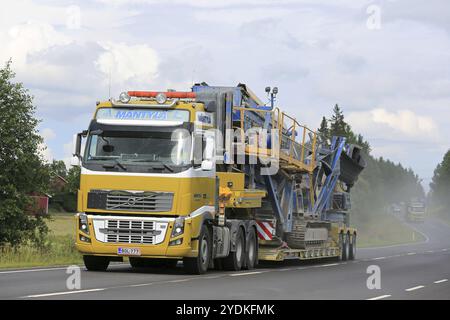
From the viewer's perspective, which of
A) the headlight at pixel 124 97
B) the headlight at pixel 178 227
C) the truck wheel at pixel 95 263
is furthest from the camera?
the truck wheel at pixel 95 263

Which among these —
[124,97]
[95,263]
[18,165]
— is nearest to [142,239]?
[95,263]

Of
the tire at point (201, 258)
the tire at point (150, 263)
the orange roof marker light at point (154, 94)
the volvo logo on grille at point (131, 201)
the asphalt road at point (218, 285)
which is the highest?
the orange roof marker light at point (154, 94)

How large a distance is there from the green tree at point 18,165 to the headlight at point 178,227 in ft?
43.6

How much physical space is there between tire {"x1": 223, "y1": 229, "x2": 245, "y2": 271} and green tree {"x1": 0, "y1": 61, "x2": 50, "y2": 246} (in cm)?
1082

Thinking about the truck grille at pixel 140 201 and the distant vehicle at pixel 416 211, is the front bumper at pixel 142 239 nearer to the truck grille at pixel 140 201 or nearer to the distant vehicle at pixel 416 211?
the truck grille at pixel 140 201

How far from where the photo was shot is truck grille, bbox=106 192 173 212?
19.3 meters

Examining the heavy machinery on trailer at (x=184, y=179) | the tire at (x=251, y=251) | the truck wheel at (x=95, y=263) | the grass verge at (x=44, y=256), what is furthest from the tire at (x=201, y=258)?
the grass verge at (x=44, y=256)

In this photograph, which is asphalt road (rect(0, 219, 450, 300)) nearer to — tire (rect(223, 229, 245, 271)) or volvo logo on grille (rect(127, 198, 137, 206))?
tire (rect(223, 229, 245, 271))

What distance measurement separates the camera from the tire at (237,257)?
2228cm

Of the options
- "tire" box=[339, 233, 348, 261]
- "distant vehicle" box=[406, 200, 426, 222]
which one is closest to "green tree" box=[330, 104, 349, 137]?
"distant vehicle" box=[406, 200, 426, 222]

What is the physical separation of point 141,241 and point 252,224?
16.5ft

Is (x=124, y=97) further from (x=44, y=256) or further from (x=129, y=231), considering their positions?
(x=44, y=256)
